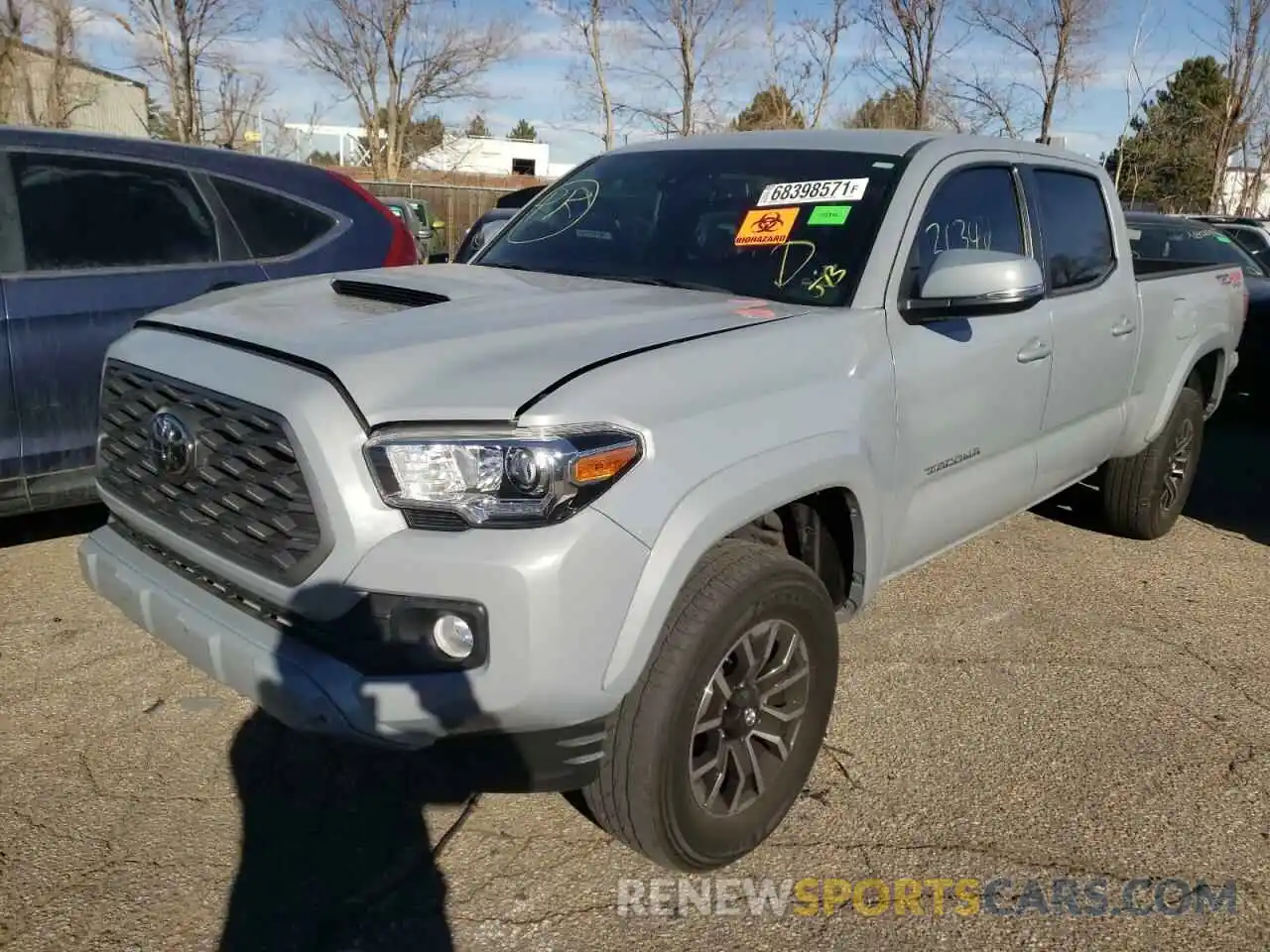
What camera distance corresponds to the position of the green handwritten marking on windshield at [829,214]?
3.39 m

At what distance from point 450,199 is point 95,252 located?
25.3 m

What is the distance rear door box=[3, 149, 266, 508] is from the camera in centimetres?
420

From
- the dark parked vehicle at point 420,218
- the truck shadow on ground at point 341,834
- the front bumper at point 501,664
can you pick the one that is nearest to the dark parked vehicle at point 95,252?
the truck shadow on ground at point 341,834

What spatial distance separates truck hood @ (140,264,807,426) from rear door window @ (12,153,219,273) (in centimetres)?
158

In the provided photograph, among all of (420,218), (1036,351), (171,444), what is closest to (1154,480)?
(1036,351)

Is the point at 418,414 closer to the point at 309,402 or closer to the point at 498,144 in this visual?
the point at 309,402

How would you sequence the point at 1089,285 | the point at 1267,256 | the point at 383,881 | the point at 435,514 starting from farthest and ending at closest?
the point at 1267,256 → the point at 1089,285 → the point at 383,881 → the point at 435,514

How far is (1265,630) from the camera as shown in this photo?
4535mm

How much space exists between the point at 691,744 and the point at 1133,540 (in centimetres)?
389

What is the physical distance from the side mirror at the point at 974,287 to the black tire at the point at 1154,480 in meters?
2.35

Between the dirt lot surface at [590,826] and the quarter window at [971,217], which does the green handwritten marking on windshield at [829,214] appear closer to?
the quarter window at [971,217]

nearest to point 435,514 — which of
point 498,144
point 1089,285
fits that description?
point 1089,285

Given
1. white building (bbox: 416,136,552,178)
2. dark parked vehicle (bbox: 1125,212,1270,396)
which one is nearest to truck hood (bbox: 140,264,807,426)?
dark parked vehicle (bbox: 1125,212,1270,396)

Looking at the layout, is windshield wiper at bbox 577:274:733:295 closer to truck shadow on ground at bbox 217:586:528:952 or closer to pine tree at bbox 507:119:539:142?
truck shadow on ground at bbox 217:586:528:952
